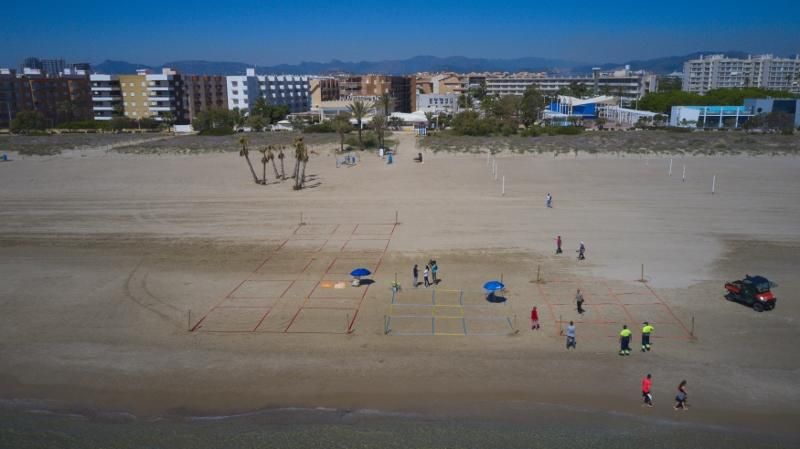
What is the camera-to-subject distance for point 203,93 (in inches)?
5241

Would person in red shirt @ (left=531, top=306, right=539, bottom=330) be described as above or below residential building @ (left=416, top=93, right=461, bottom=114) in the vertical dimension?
below

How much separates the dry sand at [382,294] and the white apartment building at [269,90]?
95445mm

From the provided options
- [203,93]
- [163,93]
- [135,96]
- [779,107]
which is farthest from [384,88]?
[779,107]

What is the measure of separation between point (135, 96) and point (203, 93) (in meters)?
14.7

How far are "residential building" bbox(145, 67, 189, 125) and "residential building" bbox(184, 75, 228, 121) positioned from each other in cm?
384

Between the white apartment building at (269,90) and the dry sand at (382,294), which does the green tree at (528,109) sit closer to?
the dry sand at (382,294)

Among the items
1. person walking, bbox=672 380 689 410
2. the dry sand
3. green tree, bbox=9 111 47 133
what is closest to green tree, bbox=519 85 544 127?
the dry sand

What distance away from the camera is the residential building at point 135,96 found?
4872 inches

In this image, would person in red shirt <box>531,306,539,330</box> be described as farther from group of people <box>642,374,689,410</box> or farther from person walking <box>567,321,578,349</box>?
group of people <box>642,374,689,410</box>

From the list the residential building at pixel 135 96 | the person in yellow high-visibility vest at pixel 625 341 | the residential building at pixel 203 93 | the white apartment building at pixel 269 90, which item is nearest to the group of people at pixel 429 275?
the person in yellow high-visibility vest at pixel 625 341

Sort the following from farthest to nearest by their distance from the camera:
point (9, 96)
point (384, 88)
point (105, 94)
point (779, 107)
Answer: point (384, 88) → point (105, 94) → point (9, 96) → point (779, 107)

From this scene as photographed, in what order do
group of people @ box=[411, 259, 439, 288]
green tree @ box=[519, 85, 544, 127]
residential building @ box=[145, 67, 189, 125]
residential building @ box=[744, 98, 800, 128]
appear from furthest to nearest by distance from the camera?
residential building @ box=[145, 67, 189, 125], green tree @ box=[519, 85, 544, 127], residential building @ box=[744, 98, 800, 128], group of people @ box=[411, 259, 439, 288]

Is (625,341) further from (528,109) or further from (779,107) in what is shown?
(779,107)

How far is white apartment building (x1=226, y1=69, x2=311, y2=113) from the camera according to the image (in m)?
138
